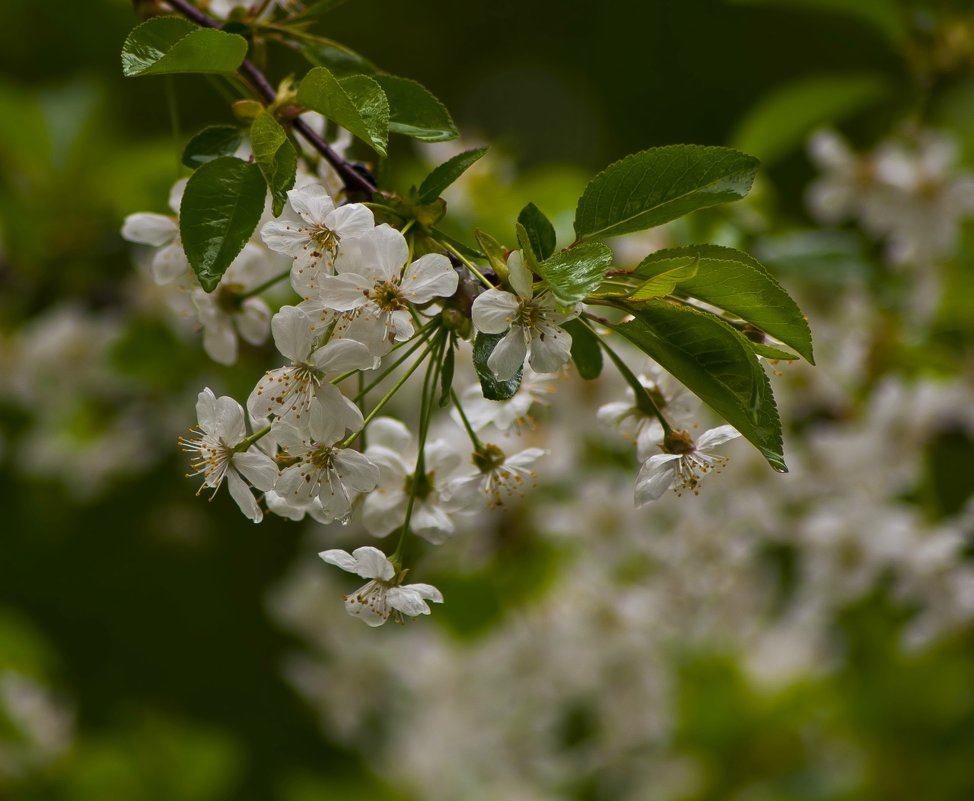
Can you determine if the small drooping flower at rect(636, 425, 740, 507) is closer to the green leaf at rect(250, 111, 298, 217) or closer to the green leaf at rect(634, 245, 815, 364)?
the green leaf at rect(634, 245, 815, 364)

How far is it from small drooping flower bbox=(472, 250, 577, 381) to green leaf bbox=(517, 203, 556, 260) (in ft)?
0.17

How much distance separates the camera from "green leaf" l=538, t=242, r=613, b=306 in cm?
75

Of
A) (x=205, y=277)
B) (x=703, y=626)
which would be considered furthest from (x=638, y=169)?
(x=703, y=626)

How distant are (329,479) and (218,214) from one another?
0.22 meters

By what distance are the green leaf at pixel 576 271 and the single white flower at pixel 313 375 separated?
149 mm

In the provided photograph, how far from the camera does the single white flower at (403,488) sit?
98cm

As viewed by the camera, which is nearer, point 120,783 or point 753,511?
point 753,511

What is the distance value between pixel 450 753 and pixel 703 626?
92cm

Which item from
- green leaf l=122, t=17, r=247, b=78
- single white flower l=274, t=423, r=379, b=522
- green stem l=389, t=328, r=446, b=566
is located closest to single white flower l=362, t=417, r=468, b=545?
green stem l=389, t=328, r=446, b=566

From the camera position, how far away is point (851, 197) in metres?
2.02

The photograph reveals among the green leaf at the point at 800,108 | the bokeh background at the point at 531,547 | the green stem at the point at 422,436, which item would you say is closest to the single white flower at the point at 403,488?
the green stem at the point at 422,436

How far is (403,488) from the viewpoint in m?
1.02

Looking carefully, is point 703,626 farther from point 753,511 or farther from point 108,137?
point 108,137

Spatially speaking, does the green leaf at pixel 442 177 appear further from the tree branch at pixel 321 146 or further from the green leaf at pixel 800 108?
the green leaf at pixel 800 108
